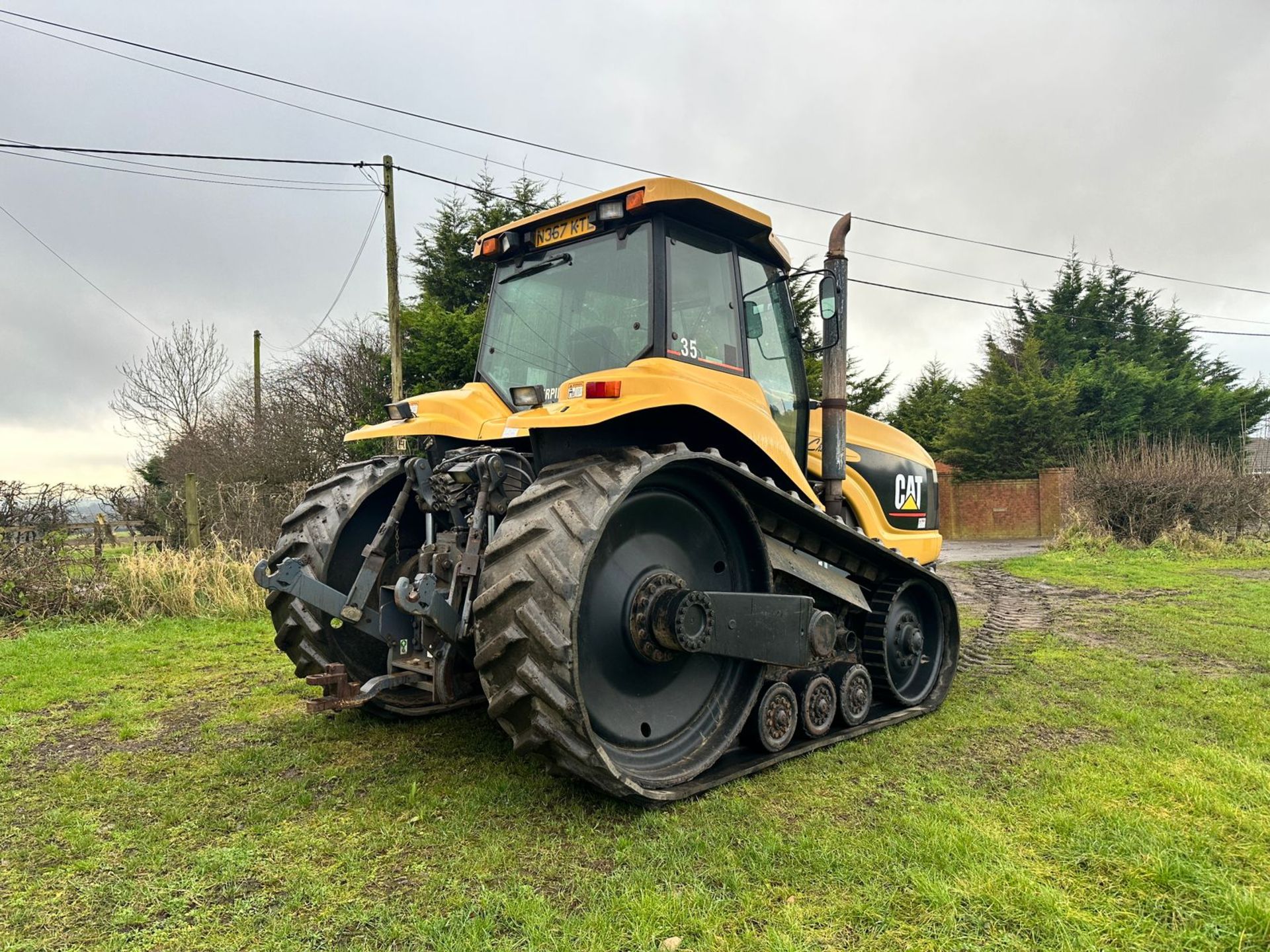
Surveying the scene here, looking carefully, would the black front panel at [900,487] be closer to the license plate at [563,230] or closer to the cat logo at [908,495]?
the cat logo at [908,495]

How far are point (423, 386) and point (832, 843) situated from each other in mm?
13007

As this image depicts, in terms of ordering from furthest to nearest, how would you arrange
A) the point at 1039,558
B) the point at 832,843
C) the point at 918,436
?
the point at 918,436 → the point at 1039,558 → the point at 832,843

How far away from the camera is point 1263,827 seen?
320cm

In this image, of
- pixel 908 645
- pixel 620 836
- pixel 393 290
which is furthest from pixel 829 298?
pixel 393 290

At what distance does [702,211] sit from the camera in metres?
4.18

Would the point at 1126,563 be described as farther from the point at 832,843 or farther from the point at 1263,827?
the point at 832,843

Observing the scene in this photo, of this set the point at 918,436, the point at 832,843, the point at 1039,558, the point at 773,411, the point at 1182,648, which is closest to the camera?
the point at 832,843

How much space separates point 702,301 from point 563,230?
2.91 feet

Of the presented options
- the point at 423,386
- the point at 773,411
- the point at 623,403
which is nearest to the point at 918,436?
the point at 423,386

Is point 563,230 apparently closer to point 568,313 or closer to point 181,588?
point 568,313

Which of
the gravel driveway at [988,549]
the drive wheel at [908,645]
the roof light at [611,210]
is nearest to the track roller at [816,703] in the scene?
the drive wheel at [908,645]

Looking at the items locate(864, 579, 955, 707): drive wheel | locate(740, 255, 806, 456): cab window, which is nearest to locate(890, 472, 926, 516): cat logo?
locate(864, 579, 955, 707): drive wheel

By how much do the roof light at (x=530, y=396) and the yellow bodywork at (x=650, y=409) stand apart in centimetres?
7

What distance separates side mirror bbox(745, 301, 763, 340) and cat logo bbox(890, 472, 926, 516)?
1851mm
